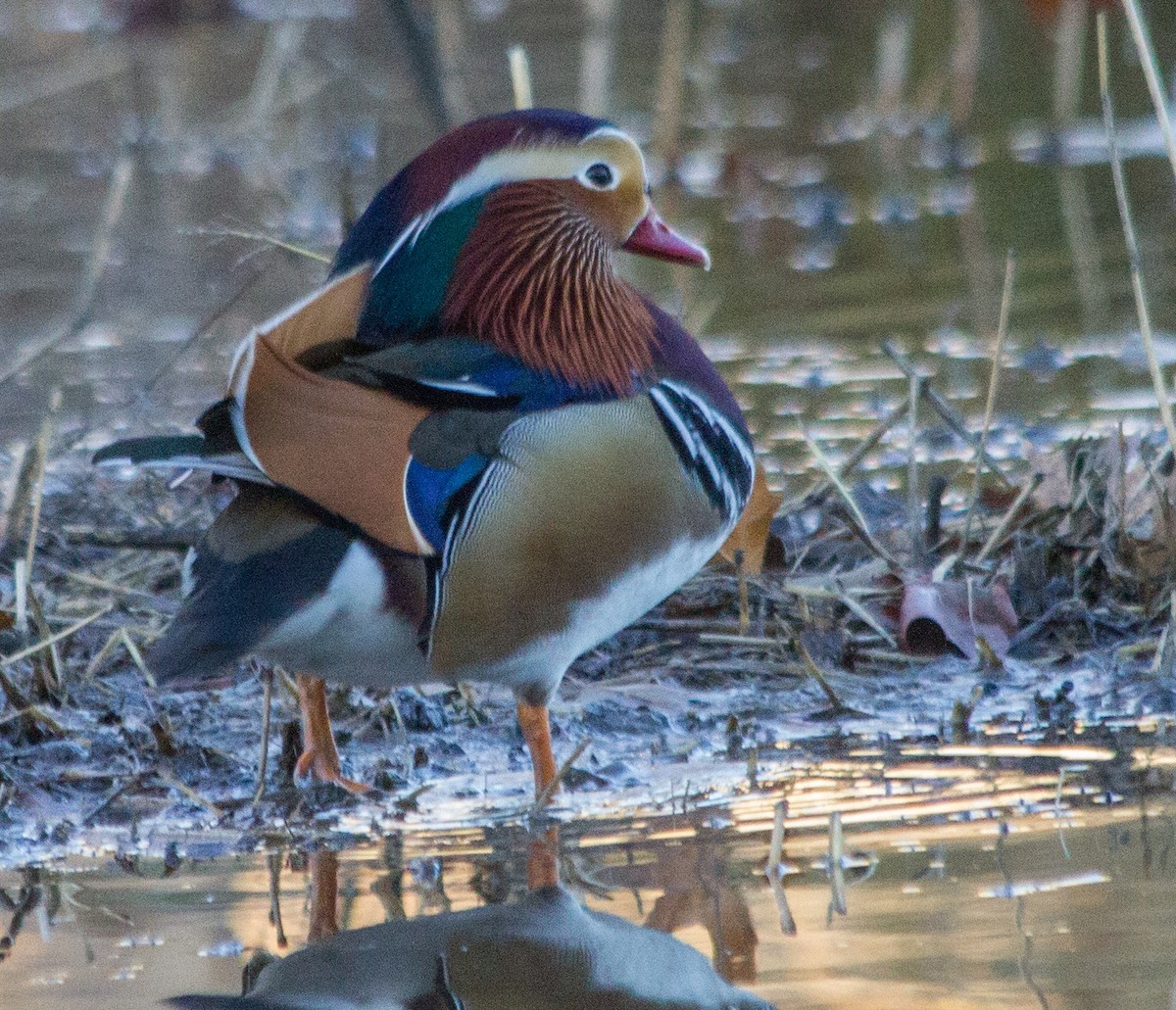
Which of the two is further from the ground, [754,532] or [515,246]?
[515,246]

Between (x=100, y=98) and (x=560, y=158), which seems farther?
(x=100, y=98)

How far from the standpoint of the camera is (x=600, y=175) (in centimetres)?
334

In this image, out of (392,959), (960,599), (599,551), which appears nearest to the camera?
(392,959)

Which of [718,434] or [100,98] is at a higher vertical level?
[100,98]

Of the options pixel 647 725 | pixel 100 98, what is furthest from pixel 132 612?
pixel 100 98

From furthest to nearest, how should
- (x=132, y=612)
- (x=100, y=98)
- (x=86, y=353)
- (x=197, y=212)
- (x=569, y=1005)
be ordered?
(x=100, y=98) → (x=197, y=212) → (x=86, y=353) → (x=132, y=612) → (x=569, y=1005)

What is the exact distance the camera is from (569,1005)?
2246 millimetres

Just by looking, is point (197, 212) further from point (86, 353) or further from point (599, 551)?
point (599, 551)

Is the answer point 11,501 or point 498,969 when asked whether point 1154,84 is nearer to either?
point 498,969

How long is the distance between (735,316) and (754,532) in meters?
2.79

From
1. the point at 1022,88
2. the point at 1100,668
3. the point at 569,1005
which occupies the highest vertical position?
the point at 1022,88

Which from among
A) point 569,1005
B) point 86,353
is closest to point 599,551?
point 569,1005

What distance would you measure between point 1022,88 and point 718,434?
25.8 ft

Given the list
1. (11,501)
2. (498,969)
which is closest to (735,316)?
(11,501)
